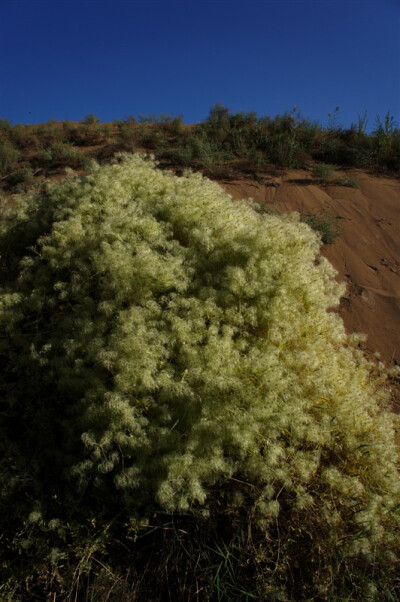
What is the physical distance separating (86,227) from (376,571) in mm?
3770

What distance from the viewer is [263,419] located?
2.87 metres

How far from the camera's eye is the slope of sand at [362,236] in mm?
5320

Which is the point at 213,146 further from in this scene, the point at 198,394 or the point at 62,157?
the point at 198,394

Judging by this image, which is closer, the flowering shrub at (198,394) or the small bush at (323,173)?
the flowering shrub at (198,394)

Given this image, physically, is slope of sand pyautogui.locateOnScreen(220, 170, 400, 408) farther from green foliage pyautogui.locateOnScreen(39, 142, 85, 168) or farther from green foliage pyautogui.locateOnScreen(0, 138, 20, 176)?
green foliage pyautogui.locateOnScreen(0, 138, 20, 176)

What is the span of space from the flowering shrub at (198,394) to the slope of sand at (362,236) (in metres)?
1.49

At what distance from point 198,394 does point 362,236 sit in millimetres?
5503

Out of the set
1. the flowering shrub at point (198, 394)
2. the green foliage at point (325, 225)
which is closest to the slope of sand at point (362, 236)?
the green foliage at point (325, 225)

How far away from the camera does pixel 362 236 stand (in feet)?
23.4

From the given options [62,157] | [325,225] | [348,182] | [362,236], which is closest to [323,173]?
[348,182]

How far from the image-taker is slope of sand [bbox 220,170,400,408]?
5.32m

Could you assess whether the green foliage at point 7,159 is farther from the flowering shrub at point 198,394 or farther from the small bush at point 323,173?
the small bush at point 323,173

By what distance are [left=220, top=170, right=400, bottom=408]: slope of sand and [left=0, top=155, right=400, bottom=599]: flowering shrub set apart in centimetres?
149

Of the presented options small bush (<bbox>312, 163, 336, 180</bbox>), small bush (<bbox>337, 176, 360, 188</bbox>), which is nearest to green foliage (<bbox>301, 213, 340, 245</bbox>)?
small bush (<bbox>337, 176, 360, 188</bbox>)
